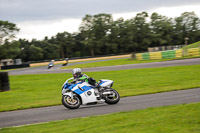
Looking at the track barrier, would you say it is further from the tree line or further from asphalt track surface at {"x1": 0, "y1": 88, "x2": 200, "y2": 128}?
the tree line

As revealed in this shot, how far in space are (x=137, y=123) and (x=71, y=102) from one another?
3634mm

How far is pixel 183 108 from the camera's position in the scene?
7617 mm

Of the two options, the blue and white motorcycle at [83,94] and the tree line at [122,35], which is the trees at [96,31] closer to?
the tree line at [122,35]

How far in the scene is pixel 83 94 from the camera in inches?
371

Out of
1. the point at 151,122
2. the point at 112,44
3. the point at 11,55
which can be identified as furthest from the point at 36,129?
the point at 112,44

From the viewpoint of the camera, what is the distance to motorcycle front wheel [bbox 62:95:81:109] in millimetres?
9312

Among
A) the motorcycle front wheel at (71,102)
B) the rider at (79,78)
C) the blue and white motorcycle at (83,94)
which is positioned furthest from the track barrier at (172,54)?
the motorcycle front wheel at (71,102)

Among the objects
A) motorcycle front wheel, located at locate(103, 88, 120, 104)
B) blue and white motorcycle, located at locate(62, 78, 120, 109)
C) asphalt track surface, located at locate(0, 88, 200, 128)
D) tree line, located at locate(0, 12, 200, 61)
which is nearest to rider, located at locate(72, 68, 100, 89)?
blue and white motorcycle, located at locate(62, 78, 120, 109)

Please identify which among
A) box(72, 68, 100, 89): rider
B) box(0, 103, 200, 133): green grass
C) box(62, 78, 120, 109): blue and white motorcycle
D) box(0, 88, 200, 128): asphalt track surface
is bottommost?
box(0, 88, 200, 128): asphalt track surface

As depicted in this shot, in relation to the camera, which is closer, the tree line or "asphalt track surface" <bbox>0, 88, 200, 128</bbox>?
"asphalt track surface" <bbox>0, 88, 200, 128</bbox>

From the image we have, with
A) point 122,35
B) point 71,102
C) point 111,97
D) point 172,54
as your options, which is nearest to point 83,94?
point 71,102

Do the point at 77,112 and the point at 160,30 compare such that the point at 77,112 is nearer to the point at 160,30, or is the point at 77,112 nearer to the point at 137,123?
the point at 137,123

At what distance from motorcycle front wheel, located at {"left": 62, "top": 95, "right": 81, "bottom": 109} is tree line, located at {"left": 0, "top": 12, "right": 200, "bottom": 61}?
2443 inches

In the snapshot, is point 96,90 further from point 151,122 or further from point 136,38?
point 136,38
